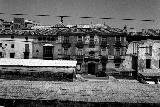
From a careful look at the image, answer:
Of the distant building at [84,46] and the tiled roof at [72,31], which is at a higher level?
the tiled roof at [72,31]

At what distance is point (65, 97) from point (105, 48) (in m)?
31.6

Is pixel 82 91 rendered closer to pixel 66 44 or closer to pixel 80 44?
pixel 80 44

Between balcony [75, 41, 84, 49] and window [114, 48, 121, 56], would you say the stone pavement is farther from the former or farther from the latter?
balcony [75, 41, 84, 49]

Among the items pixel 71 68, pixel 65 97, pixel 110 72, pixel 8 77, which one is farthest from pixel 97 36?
pixel 65 97

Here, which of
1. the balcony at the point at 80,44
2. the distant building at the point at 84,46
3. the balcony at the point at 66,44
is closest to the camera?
the distant building at the point at 84,46

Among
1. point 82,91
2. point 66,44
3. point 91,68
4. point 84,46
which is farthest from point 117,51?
point 82,91

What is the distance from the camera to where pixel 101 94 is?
22438 mm

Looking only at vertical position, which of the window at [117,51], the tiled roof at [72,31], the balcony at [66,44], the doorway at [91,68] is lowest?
the doorway at [91,68]

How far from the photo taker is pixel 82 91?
22891 mm

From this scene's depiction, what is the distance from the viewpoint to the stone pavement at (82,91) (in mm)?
21703

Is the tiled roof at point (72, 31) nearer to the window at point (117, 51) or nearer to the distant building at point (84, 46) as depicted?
the distant building at point (84, 46)

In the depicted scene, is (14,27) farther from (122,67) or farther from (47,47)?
(122,67)

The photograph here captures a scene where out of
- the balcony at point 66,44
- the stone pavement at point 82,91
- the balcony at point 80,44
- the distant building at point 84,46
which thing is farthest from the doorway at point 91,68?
the stone pavement at point 82,91

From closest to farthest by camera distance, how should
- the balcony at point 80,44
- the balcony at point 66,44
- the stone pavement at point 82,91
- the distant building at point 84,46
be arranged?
1. the stone pavement at point 82,91
2. the distant building at point 84,46
3. the balcony at point 80,44
4. the balcony at point 66,44
